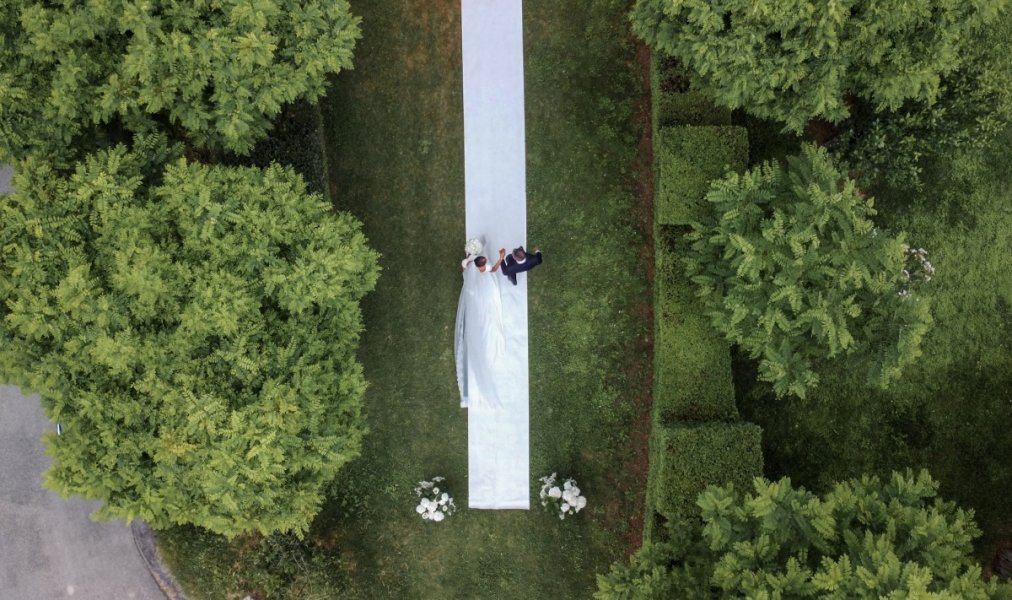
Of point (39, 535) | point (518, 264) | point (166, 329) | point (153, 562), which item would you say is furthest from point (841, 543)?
point (39, 535)

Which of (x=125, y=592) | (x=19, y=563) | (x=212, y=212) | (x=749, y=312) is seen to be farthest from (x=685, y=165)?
(x=19, y=563)

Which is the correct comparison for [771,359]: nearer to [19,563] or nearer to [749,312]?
[749,312]

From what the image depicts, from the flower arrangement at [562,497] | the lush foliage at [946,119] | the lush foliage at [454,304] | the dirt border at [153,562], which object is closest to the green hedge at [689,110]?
the lush foliage at [454,304]

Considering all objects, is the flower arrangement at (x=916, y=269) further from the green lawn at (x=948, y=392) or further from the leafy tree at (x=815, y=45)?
the leafy tree at (x=815, y=45)

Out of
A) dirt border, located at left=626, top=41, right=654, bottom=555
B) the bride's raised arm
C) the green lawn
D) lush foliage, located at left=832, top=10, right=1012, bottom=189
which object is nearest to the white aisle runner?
the bride's raised arm

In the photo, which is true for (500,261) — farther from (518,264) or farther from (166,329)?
(166,329)

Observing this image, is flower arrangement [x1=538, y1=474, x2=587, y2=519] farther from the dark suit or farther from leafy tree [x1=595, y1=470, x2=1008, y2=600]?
the dark suit
